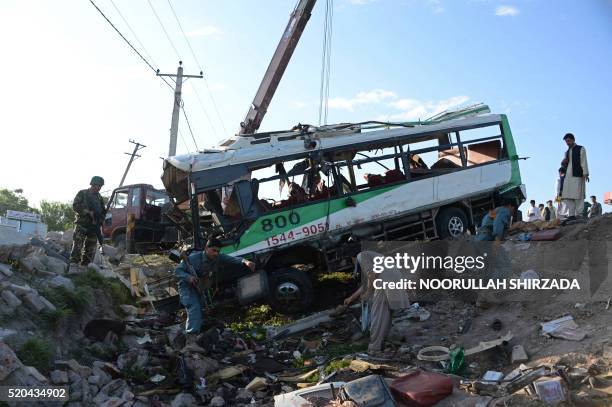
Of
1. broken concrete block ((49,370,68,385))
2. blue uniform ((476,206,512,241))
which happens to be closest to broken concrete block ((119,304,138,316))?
broken concrete block ((49,370,68,385))

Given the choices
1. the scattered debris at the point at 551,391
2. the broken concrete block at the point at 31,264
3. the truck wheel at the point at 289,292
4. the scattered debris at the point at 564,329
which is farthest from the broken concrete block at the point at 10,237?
the scattered debris at the point at 564,329

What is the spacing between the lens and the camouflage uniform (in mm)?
8773

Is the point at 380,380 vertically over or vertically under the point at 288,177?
under

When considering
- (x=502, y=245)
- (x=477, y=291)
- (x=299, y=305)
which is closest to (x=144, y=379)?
(x=299, y=305)

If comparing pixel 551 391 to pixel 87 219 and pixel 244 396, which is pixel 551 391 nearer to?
pixel 244 396

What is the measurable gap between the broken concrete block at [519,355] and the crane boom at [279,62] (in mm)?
8612

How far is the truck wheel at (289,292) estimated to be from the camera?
8609 millimetres

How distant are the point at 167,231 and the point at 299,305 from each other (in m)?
6.05

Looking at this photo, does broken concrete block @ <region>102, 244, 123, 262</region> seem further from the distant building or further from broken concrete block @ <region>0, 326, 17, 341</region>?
broken concrete block @ <region>0, 326, 17, 341</region>

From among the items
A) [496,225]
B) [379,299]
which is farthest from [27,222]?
[496,225]

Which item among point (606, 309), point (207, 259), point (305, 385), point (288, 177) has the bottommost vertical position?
point (305, 385)

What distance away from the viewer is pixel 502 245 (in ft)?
29.4

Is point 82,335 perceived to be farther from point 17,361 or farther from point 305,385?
point 305,385

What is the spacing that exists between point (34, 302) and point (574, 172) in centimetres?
833
